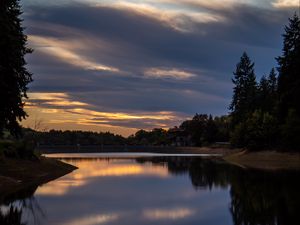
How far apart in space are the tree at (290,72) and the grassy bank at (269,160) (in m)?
7.66

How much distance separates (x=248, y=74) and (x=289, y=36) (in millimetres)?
35851

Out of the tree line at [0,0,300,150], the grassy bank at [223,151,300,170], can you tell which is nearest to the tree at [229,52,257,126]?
the tree line at [0,0,300,150]

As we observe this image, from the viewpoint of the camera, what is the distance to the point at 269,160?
83688 mm

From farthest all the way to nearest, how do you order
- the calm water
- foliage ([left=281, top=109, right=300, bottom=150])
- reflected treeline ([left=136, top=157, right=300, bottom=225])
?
foliage ([left=281, top=109, right=300, bottom=150]) < reflected treeline ([left=136, top=157, right=300, bottom=225]) < the calm water

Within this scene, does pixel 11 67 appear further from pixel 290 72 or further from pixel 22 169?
pixel 290 72

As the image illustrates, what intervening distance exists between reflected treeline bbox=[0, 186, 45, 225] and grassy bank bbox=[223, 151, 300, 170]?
143ft

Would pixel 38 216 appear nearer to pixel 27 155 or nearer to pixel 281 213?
pixel 281 213

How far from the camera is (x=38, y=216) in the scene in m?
23.2

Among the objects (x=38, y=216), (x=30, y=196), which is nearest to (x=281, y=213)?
(x=38, y=216)

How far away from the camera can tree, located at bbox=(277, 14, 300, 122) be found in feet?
281

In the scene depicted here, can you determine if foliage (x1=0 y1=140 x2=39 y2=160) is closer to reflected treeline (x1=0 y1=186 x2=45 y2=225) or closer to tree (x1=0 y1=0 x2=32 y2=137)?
tree (x1=0 y1=0 x2=32 y2=137)

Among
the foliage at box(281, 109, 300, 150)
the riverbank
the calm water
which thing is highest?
the foliage at box(281, 109, 300, 150)

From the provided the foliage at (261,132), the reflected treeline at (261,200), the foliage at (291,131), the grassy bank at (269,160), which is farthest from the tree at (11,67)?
the foliage at (261,132)

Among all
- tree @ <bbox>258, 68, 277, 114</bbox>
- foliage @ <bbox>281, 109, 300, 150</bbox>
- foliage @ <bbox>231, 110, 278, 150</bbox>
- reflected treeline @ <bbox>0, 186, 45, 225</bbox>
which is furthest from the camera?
tree @ <bbox>258, 68, 277, 114</bbox>
